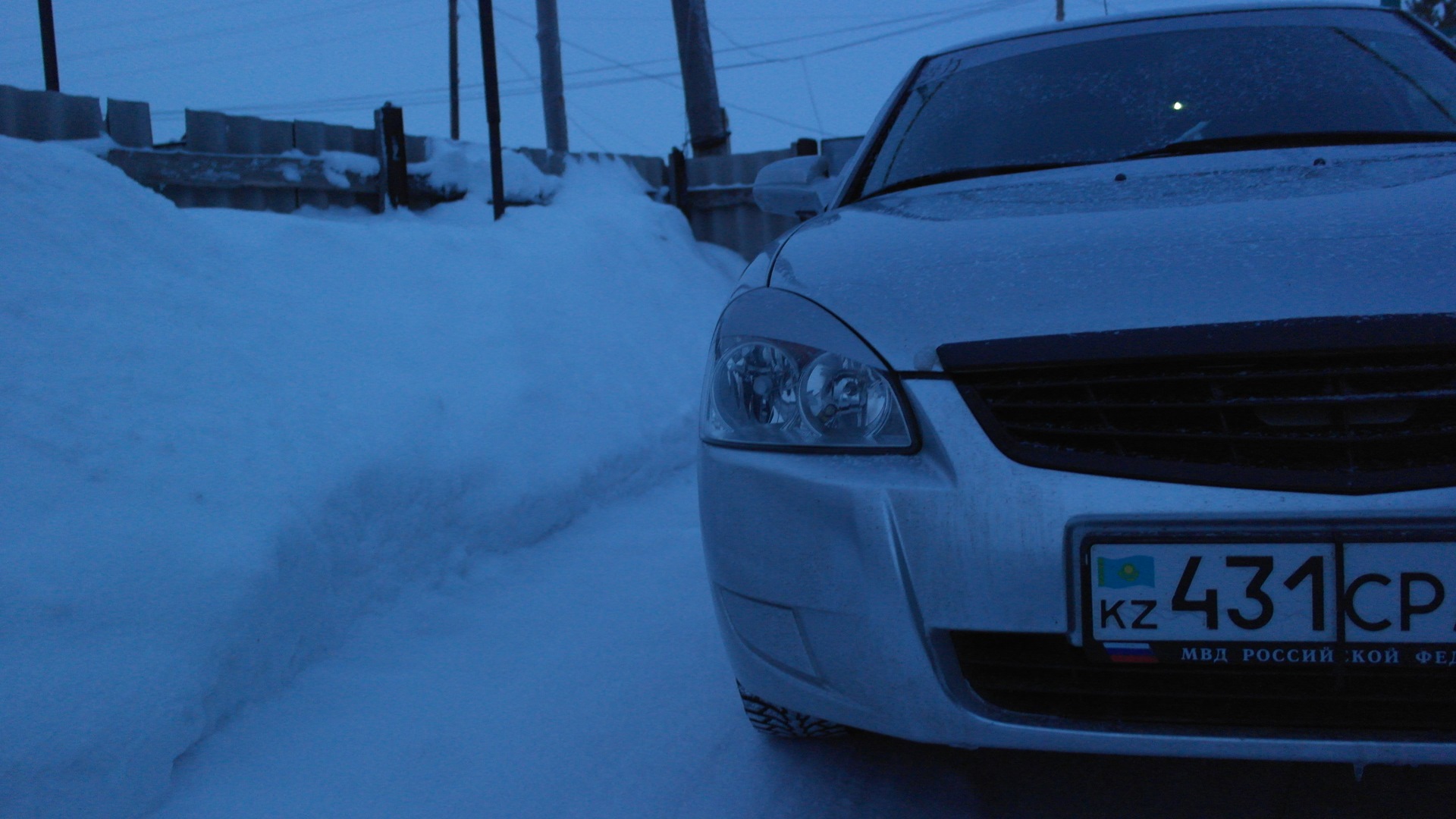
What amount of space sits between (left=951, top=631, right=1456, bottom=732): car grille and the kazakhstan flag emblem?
0.32ft

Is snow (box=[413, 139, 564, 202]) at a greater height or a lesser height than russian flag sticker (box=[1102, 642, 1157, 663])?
greater

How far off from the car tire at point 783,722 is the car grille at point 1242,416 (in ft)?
2.15

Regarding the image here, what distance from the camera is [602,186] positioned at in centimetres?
790

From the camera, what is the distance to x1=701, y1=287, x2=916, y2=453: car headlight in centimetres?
143

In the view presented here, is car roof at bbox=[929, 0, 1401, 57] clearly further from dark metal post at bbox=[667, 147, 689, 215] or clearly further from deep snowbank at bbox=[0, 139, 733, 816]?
dark metal post at bbox=[667, 147, 689, 215]

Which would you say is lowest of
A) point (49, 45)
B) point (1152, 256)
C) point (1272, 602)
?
point (1272, 602)

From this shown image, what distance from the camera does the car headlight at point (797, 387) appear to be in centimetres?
143

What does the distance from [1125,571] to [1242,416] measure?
0.24 metres

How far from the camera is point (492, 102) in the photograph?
6.38m

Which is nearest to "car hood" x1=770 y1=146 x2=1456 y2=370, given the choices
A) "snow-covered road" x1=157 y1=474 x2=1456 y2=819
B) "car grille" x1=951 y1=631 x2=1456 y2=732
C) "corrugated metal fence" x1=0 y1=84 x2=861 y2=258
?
"car grille" x1=951 y1=631 x2=1456 y2=732

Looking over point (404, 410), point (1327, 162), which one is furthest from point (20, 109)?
point (1327, 162)

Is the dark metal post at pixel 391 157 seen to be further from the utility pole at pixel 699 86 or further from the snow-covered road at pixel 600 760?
the utility pole at pixel 699 86

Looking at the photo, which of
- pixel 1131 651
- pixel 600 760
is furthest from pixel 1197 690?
pixel 600 760

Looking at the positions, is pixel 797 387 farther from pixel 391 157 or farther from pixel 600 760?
pixel 391 157
